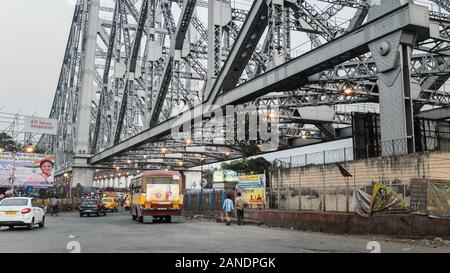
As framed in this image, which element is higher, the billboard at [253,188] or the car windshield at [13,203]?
the billboard at [253,188]

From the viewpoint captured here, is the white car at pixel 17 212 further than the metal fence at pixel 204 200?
No

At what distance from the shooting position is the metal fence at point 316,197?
64.1ft

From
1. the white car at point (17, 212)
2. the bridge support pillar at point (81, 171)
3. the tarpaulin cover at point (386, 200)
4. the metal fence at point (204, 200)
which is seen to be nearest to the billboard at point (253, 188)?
the metal fence at point (204, 200)

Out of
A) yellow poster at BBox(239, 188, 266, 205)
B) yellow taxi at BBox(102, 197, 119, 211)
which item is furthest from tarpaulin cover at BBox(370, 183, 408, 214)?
yellow taxi at BBox(102, 197, 119, 211)

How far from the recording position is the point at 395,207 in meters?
16.8

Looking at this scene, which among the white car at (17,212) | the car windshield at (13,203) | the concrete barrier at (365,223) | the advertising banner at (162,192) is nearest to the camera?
the concrete barrier at (365,223)

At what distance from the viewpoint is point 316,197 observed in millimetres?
22500

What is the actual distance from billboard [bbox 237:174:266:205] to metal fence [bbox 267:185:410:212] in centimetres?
52

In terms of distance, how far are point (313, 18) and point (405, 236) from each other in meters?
10.7

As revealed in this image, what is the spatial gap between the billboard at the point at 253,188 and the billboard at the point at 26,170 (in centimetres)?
3124

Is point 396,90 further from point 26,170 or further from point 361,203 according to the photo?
point 26,170

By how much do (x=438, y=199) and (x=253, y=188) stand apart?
14122mm

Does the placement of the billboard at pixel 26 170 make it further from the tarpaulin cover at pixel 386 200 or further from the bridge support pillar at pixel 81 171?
the tarpaulin cover at pixel 386 200

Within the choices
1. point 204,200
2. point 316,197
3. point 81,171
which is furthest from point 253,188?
point 81,171
